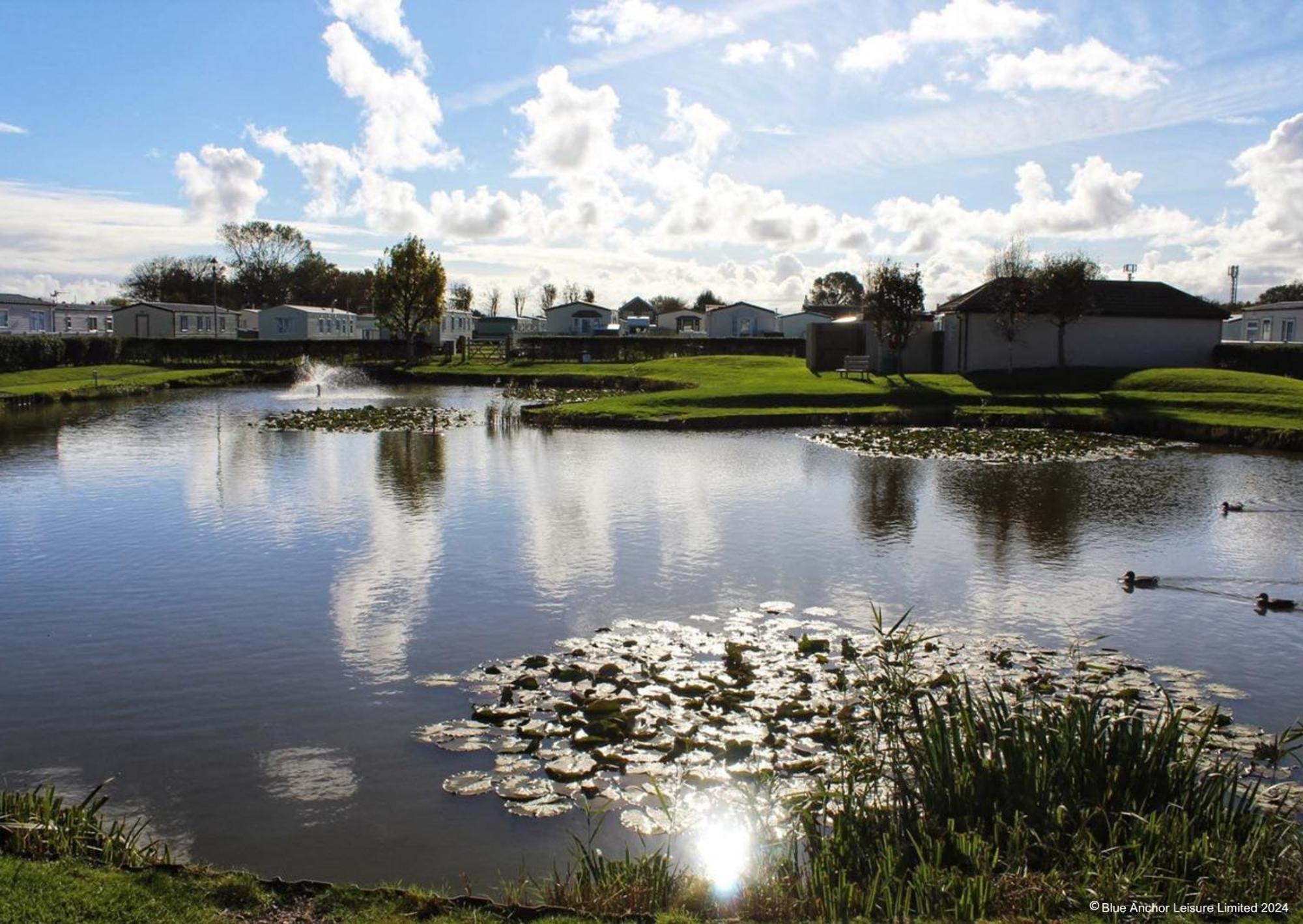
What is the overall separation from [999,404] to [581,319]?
2824 inches

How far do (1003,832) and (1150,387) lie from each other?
Result: 42692 millimetres

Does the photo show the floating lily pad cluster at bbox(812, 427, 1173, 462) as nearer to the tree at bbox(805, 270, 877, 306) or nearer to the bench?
the bench

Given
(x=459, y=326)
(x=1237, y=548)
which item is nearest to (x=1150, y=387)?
(x=1237, y=548)

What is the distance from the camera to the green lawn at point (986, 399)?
40.2m

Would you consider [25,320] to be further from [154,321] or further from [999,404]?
[999,404]

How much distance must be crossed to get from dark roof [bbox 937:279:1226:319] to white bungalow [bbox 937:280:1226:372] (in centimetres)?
4

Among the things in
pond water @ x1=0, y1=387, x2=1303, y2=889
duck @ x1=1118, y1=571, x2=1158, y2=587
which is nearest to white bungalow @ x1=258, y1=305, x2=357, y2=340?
pond water @ x1=0, y1=387, x2=1303, y2=889

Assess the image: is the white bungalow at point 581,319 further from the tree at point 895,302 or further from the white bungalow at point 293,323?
the tree at point 895,302

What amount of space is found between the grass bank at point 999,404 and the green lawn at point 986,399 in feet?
0.23

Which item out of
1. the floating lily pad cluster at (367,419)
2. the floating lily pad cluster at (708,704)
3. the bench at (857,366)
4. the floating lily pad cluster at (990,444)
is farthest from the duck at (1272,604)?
the bench at (857,366)

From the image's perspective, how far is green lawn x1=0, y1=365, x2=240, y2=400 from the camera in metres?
52.0

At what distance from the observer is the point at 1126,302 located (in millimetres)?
53000

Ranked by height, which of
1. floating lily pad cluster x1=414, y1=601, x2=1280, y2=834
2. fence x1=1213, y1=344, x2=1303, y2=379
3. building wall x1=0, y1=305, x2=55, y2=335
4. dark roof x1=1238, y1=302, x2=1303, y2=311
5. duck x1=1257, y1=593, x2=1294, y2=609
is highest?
dark roof x1=1238, y1=302, x2=1303, y2=311

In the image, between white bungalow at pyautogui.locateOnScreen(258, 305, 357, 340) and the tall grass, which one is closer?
the tall grass
